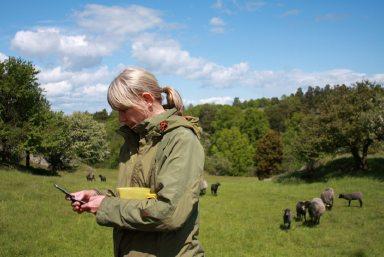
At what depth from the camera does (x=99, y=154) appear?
62.5 metres

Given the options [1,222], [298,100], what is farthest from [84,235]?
[298,100]

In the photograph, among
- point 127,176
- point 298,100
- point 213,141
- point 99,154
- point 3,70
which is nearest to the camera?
point 127,176

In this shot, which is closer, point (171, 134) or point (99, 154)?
point (171, 134)

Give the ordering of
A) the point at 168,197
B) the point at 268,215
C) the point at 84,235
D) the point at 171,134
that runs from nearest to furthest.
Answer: the point at 168,197
the point at 171,134
the point at 84,235
the point at 268,215

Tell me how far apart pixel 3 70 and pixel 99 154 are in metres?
27.1

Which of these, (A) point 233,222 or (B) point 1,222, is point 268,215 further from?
(B) point 1,222

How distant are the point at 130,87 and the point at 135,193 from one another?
717 millimetres

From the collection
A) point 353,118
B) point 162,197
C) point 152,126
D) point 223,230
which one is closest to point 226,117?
point 353,118

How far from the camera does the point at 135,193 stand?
2.90 m

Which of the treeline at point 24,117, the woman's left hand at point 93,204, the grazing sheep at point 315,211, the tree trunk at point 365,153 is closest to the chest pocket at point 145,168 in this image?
the woman's left hand at point 93,204

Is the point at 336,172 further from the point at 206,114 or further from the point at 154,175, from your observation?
the point at 206,114

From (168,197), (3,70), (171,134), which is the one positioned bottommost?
(168,197)

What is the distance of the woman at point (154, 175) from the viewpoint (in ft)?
8.92

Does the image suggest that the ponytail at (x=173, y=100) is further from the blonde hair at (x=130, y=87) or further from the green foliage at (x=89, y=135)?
the green foliage at (x=89, y=135)
